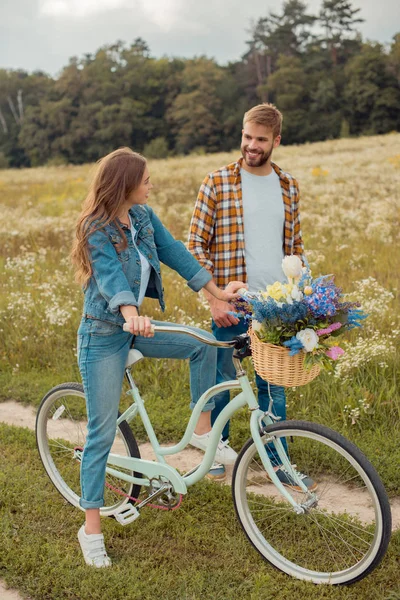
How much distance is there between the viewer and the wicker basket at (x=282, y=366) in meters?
3.17

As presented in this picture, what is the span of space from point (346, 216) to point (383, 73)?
51.7m

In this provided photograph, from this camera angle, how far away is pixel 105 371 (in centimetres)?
364

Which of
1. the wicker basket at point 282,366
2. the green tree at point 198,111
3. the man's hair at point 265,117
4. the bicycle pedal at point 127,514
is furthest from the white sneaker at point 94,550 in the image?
the green tree at point 198,111

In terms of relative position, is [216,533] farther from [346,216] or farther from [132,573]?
[346,216]

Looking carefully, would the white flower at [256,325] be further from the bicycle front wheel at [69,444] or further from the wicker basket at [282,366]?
the bicycle front wheel at [69,444]

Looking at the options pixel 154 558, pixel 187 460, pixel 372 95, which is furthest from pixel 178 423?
pixel 372 95

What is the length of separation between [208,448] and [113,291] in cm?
108

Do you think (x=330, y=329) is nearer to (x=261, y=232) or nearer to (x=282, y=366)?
(x=282, y=366)

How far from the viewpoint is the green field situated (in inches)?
142

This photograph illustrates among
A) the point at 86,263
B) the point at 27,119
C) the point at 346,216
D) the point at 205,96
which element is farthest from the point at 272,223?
the point at 27,119

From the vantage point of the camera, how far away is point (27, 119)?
68.8 meters

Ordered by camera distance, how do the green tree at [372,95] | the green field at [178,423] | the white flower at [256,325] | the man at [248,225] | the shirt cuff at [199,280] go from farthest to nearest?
the green tree at [372,95] → the man at [248,225] → the shirt cuff at [199,280] → the green field at [178,423] → the white flower at [256,325]

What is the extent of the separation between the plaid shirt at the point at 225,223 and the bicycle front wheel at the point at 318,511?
4.34ft

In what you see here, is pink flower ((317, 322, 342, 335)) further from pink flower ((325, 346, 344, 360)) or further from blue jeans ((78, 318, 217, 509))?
blue jeans ((78, 318, 217, 509))
